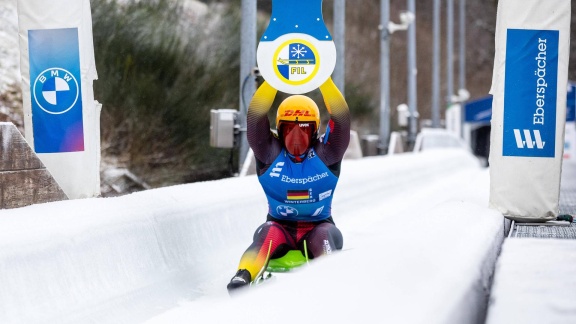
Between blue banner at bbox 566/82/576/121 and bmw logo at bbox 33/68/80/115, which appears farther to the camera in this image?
blue banner at bbox 566/82/576/121

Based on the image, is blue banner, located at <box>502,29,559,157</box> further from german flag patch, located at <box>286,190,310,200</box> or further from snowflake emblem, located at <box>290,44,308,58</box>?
snowflake emblem, located at <box>290,44,308,58</box>

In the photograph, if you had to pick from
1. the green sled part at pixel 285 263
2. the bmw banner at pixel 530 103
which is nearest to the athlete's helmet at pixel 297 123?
the green sled part at pixel 285 263

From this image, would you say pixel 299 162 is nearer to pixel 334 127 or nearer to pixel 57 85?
pixel 334 127

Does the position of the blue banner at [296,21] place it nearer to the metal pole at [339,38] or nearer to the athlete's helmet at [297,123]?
the athlete's helmet at [297,123]

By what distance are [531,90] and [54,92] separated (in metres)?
3.28

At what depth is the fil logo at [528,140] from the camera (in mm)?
6453

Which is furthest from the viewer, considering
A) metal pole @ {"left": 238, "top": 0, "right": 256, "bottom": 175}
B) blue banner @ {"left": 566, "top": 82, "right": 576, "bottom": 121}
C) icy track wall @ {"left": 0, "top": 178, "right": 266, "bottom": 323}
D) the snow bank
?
blue banner @ {"left": 566, "top": 82, "right": 576, "bottom": 121}

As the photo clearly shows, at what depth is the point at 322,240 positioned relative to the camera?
5.32 metres

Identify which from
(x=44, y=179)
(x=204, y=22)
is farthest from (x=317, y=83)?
(x=204, y=22)

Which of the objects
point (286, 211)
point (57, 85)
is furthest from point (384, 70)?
point (286, 211)

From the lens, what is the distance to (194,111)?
14.0 metres

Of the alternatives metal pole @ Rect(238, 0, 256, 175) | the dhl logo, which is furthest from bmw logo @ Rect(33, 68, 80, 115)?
metal pole @ Rect(238, 0, 256, 175)

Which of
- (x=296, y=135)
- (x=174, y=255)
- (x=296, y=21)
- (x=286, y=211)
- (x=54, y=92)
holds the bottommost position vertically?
(x=174, y=255)

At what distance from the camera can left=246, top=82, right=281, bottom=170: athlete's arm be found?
5.41 meters
